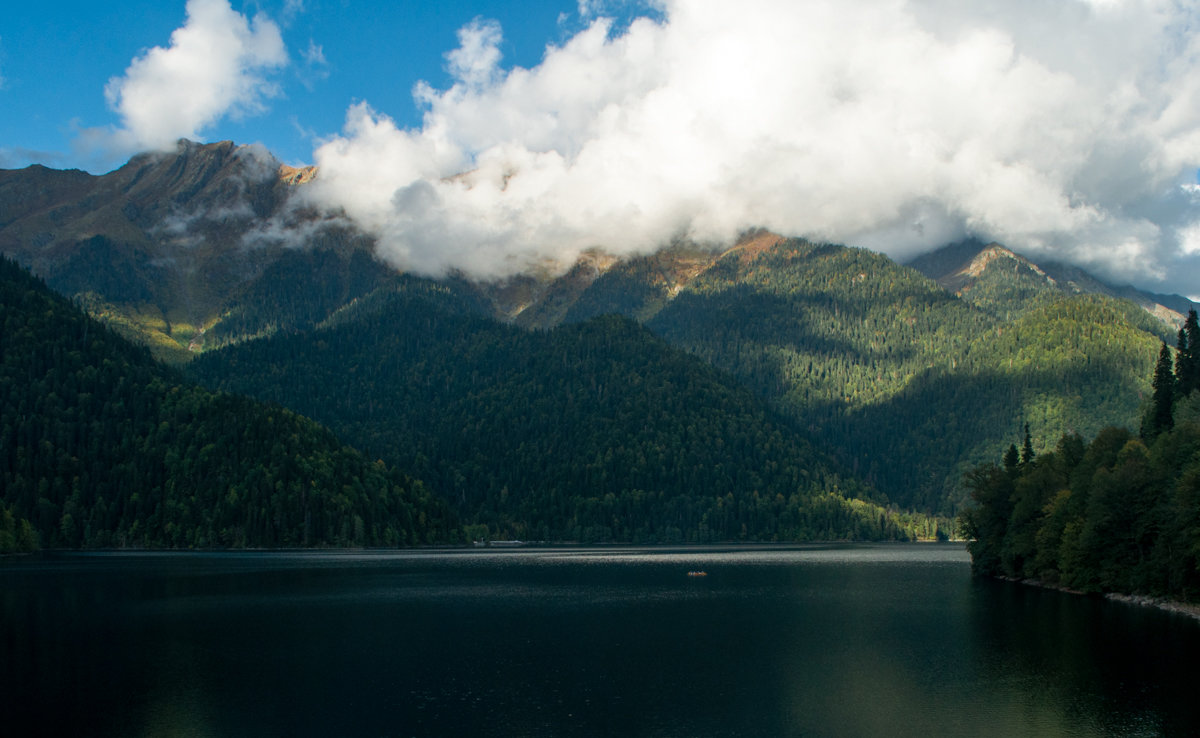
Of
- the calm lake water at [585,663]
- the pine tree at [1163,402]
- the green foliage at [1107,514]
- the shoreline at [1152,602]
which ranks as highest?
the pine tree at [1163,402]

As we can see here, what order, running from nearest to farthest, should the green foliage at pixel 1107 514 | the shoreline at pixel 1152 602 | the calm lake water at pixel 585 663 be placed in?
1. the calm lake water at pixel 585 663
2. the shoreline at pixel 1152 602
3. the green foliage at pixel 1107 514

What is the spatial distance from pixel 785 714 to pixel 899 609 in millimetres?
56436

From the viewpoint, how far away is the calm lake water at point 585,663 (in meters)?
54.9

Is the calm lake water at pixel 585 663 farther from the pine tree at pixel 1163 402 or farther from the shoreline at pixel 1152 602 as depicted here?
the pine tree at pixel 1163 402

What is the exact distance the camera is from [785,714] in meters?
56.6

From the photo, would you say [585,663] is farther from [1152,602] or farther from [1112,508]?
[1112,508]

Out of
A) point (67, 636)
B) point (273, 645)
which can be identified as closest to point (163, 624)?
point (67, 636)

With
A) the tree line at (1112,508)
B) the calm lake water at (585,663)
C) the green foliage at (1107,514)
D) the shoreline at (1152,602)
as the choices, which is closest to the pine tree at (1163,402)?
the tree line at (1112,508)

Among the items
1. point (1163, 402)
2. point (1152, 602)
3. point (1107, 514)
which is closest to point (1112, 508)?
point (1107, 514)

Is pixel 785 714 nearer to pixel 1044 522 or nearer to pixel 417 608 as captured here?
pixel 417 608

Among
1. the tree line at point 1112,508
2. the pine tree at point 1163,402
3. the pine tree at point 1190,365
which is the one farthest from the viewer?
the pine tree at point 1163,402

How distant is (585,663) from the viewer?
243 ft

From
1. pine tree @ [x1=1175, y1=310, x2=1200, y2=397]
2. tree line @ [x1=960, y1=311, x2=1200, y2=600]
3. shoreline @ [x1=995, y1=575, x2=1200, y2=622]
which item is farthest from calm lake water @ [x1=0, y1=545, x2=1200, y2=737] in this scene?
pine tree @ [x1=1175, y1=310, x2=1200, y2=397]

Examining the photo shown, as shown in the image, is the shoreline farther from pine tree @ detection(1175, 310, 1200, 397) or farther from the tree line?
pine tree @ detection(1175, 310, 1200, 397)
